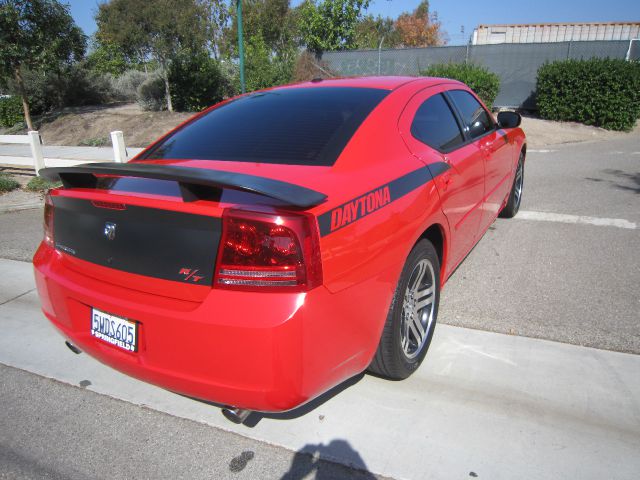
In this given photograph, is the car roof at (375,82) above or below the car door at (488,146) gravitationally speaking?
above

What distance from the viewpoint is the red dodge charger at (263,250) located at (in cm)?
175

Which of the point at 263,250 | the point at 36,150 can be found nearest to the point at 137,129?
the point at 36,150

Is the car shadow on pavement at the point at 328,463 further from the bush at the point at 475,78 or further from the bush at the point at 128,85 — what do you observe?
the bush at the point at 128,85

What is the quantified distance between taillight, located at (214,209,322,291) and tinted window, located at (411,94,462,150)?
52.0 inches

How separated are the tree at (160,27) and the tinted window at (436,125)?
46.9 ft

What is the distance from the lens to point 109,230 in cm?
207

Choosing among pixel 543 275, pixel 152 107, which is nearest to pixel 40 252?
pixel 543 275

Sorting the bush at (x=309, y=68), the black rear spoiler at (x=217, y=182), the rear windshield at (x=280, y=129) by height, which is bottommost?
the black rear spoiler at (x=217, y=182)

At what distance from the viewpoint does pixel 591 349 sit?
9.73 ft

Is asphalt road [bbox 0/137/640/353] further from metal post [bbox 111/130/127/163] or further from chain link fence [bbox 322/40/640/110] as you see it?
chain link fence [bbox 322/40/640/110]

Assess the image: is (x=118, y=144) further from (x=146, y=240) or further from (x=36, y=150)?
(x=146, y=240)

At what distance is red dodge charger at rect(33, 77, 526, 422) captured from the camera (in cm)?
175

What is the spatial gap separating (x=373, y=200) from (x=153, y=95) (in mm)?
17548

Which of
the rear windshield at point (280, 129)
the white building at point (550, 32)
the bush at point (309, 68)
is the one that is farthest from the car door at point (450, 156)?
the white building at point (550, 32)
